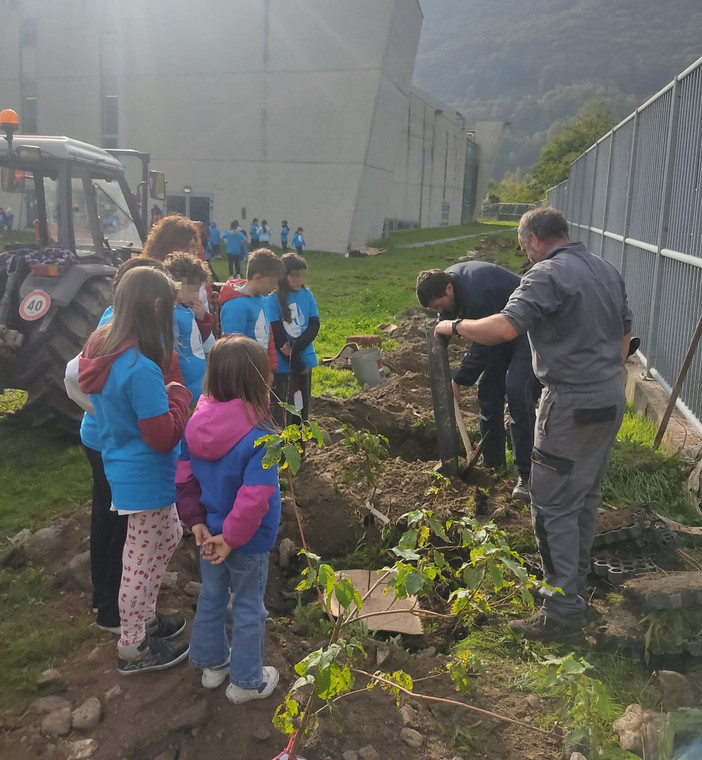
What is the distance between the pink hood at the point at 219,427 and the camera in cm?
250

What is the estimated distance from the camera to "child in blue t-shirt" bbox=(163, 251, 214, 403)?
3.86 meters

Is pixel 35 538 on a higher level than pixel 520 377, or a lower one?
lower

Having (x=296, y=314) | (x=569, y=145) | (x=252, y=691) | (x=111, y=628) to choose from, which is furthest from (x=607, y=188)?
(x=569, y=145)

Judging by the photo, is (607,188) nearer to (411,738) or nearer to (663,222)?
(663,222)

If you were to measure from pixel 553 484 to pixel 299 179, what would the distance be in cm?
2404

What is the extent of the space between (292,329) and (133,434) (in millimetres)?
2330

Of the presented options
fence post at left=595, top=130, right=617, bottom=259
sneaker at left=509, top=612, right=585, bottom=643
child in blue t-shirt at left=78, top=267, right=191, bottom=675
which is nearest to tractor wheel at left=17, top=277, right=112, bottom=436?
child in blue t-shirt at left=78, top=267, right=191, bottom=675

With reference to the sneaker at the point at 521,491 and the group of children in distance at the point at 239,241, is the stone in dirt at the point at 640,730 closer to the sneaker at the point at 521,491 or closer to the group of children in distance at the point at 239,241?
the sneaker at the point at 521,491

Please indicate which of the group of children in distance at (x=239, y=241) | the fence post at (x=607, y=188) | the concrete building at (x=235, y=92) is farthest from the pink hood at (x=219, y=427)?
the concrete building at (x=235, y=92)

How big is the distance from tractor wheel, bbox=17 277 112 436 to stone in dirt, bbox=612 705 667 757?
176 inches

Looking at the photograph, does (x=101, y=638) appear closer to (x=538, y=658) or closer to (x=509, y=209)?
(x=538, y=658)

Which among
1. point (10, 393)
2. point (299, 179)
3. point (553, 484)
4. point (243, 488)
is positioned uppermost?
point (299, 179)

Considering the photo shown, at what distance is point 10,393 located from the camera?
728 centimetres

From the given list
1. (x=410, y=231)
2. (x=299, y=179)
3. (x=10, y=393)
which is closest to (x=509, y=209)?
(x=410, y=231)
